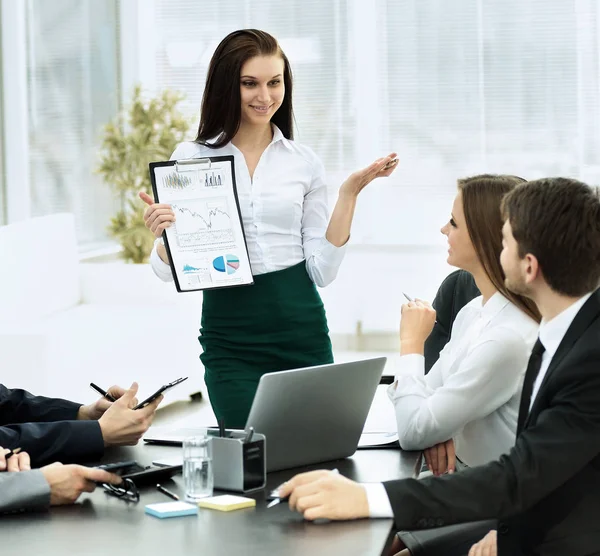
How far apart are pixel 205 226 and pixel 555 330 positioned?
4.08 feet

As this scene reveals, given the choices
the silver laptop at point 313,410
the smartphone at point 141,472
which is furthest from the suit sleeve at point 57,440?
the silver laptop at point 313,410

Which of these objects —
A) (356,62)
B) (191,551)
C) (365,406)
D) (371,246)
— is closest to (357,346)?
(371,246)

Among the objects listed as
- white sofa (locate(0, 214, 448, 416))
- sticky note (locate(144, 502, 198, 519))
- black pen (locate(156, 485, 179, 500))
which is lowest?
white sofa (locate(0, 214, 448, 416))

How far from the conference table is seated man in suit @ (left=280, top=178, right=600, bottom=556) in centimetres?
5

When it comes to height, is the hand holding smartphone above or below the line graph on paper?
below

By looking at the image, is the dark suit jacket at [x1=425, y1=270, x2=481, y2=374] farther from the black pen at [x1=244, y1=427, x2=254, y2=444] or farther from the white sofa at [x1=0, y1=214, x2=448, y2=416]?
the white sofa at [x1=0, y1=214, x2=448, y2=416]

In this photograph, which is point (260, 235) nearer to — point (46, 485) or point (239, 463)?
point (239, 463)

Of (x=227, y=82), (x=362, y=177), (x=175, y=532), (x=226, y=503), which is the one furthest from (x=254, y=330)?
(x=175, y=532)

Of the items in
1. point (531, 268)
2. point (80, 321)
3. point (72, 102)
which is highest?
point (72, 102)

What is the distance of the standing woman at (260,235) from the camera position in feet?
8.73

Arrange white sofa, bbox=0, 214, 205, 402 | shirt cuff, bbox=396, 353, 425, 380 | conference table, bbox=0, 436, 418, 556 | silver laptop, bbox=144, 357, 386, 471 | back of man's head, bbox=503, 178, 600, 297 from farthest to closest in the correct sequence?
white sofa, bbox=0, 214, 205, 402 → shirt cuff, bbox=396, 353, 425, 380 → silver laptop, bbox=144, 357, 386, 471 → back of man's head, bbox=503, 178, 600, 297 → conference table, bbox=0, 436, 418, 556

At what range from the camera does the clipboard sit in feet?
8.63

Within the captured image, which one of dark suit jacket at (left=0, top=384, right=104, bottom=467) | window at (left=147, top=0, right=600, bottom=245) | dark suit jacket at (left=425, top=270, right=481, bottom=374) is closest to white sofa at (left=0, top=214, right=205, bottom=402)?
window at (left=147, top=0, right=600, bottom=245)

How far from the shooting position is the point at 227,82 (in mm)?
2666
